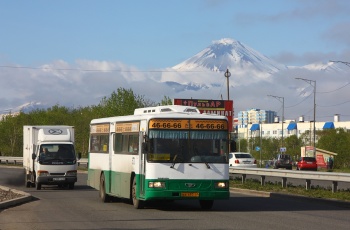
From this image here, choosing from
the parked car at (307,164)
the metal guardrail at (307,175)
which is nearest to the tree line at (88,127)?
the parked car at (307,164)

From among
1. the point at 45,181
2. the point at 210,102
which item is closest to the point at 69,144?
the point at 45,181

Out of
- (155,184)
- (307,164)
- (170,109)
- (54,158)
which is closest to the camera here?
(155,184)

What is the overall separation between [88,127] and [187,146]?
95.6m

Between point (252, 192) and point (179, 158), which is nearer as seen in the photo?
point (179, 158)

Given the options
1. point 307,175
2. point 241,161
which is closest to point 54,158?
point 307,175

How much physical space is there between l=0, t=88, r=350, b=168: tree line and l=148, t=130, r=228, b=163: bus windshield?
250 feet

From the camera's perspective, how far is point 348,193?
28578 millimetres

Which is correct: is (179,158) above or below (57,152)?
below

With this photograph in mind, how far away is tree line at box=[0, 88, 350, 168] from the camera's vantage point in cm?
10062

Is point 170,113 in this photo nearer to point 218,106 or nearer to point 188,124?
point 188,124

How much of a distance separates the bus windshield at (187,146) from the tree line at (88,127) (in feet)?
250

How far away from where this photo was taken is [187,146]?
22047mm

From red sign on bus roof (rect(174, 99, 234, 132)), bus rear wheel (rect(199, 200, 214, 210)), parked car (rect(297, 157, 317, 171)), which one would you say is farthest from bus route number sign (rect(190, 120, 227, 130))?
parked car (rect(297, 157, 317, 171))

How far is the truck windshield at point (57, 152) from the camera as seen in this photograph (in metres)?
36.1
